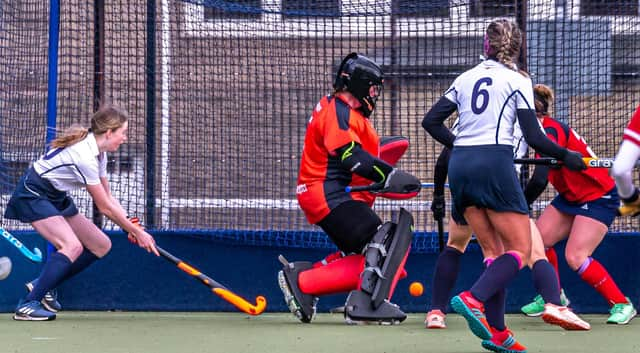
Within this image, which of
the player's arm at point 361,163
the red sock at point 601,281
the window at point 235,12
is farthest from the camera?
the window at point 235,12

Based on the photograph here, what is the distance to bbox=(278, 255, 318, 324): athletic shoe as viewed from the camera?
6.54m

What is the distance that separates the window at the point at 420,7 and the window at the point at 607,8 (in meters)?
0.92

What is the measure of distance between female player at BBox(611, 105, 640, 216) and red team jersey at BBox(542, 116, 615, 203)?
117 inches

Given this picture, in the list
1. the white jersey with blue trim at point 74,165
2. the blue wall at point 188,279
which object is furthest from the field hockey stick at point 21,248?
the white jersey with blue trim at point 74,165

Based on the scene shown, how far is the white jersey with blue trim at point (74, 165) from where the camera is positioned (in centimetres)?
673

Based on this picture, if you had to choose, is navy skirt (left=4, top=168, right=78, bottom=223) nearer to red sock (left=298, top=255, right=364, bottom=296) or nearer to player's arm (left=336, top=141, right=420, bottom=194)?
red sock (left=298, top=255, right=364, bottom=296)

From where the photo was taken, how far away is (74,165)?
6797mm

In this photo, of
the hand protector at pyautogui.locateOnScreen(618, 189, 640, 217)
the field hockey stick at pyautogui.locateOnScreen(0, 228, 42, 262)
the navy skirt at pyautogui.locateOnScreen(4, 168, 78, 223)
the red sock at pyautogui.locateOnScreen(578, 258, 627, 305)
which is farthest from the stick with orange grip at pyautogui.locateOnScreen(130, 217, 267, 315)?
the hand protector at pyautogui.locateOnScreen(618, 189, 640, 217)

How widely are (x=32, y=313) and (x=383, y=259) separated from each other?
7.18 ft

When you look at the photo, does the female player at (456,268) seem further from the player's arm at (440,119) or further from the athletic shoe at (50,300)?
the athletic shoe at (50,300)

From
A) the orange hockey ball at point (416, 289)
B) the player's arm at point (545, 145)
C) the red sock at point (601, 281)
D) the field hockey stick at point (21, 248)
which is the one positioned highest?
the player's arm at point (545, 145)

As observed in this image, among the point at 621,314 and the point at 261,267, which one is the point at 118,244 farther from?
the point at 621,314

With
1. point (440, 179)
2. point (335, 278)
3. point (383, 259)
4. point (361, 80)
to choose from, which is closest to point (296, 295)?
point (335, 278)

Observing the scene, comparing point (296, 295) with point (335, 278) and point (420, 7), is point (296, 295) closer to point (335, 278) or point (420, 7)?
point (335, 278)
